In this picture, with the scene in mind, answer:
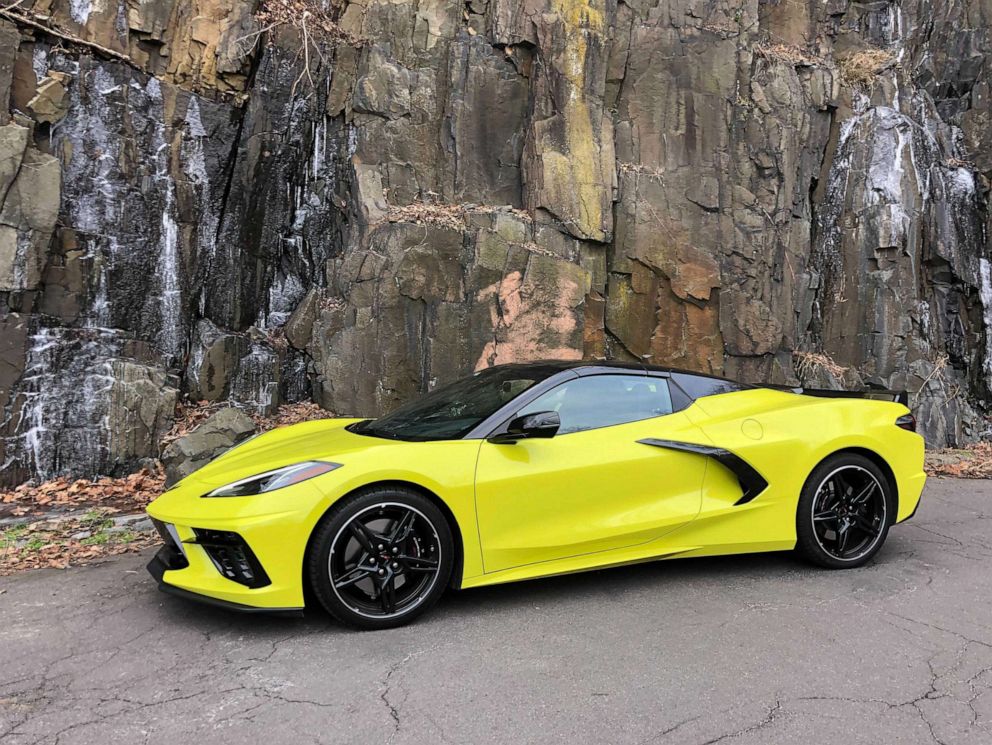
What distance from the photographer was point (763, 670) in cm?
294

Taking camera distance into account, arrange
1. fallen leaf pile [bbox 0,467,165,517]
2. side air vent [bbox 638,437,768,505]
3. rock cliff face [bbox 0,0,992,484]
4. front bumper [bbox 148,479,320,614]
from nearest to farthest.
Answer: front bumper [bbox 148,479,320,614] → side air vent [bbox 638,437,768,505] → fallen leaf pile [bbox 0,467,165,517] → rock cliff face [bbox 0,0,992,484]

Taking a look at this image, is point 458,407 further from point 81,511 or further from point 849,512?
point 81,511

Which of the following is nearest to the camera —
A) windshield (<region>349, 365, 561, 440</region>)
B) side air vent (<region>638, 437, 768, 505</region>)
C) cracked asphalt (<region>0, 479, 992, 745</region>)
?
cracked asphalt (<region>0, 479, 992, 745</region>)

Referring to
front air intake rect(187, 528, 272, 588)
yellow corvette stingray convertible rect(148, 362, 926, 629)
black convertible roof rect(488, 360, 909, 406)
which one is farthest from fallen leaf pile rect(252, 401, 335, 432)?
front air intake rect(187, 528, 272, 588)

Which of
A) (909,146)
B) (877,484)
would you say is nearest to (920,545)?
(877,484)

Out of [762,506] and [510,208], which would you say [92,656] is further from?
[510,208]

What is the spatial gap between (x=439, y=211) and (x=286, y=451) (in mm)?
6125

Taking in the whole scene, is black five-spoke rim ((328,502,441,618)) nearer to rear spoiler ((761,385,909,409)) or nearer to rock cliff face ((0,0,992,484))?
rear spoiler ((761,385,909,409))

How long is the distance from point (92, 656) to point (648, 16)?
11130 mm

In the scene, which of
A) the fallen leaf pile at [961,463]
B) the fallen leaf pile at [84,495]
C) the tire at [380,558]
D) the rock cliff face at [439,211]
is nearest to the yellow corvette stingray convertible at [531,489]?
the tire at [380,558]

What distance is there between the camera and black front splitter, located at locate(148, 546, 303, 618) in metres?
3.16

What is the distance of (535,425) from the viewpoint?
11.5 ft

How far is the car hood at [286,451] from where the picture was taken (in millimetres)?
3436

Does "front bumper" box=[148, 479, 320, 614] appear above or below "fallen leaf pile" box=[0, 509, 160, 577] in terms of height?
above
